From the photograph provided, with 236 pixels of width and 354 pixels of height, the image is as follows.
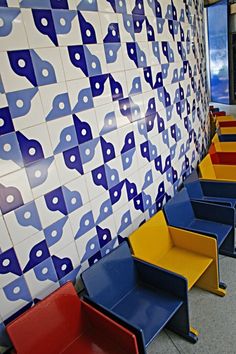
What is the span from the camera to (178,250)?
2422mm

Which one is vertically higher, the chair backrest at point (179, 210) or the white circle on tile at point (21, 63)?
→ the white circle on tile at point (21, 63)

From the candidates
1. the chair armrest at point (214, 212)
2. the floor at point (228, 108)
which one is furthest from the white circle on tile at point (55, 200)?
the floor at point (228, 108)

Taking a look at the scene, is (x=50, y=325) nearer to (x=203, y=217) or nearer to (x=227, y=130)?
(x=203, y=217)

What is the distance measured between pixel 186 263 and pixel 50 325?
1112 millimetres

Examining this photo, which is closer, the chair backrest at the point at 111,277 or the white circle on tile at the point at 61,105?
the white circle on tile at the point at 61,105

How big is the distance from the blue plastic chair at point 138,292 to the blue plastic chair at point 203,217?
0.63 m

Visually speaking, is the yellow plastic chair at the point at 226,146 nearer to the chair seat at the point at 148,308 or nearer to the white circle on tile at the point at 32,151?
the chair seat at the point at 148,308

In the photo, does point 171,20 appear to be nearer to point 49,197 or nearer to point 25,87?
point 25,87

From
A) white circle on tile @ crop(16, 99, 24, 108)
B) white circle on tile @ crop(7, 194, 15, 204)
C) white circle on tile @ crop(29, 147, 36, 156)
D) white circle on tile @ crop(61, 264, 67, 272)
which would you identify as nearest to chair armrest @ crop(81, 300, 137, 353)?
white circle on tile @ crop(61, 264, 67, 272)

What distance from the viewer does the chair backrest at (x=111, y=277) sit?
186 cm

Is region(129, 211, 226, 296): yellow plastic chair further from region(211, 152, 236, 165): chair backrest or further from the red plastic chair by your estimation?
region(211, 152, 236, 165): chair backrest

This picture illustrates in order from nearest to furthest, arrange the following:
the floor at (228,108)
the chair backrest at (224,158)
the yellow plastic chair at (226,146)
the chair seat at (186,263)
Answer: the chair seat at (186,263)
the chair backrest at (224,158)
the yellow plastic chair at (226,146)
the floor at (228,108)

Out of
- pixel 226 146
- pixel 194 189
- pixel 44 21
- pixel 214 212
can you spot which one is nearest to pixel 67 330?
pixel 214 212

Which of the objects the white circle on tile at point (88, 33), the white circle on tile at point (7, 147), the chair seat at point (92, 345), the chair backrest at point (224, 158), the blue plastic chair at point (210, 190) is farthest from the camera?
the chair backrest at point (224, 158)
